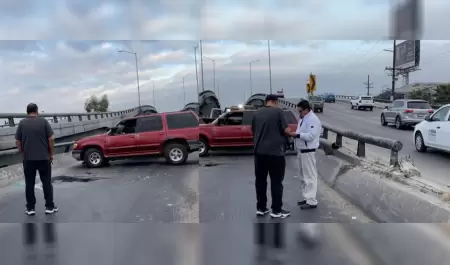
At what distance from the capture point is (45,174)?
17.7 ft

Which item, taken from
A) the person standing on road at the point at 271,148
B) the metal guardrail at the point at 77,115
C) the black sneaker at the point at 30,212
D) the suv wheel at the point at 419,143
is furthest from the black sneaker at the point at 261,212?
the suv wheel at the point at 419,143

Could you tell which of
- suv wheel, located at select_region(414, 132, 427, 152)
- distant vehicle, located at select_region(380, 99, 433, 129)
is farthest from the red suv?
suv wheel, located at select_region(414, 132, 427, 152)

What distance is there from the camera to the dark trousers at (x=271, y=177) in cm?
488

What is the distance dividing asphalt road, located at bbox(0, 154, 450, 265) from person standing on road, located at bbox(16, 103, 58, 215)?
0.69ft

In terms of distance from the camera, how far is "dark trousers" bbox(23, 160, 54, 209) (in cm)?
537

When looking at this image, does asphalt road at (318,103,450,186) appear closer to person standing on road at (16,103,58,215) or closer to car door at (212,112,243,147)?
car door at (212,112,243,147)

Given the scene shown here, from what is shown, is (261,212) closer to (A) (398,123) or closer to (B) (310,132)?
(B) (310,132)

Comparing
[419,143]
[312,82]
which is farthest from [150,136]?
[419,143]

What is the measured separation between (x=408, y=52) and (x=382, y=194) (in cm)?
222

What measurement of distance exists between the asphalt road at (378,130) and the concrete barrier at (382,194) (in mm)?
Answer: 743

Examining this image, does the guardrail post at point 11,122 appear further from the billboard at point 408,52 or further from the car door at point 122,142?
the billboard at point 408,52

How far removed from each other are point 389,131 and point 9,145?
7850mm

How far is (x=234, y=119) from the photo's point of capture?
700 cm

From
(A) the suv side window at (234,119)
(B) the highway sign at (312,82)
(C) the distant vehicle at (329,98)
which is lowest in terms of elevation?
(A) the suv side window at (234,119)
